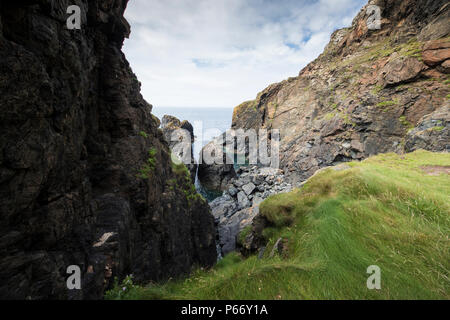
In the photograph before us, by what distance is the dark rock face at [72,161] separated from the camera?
102 inches

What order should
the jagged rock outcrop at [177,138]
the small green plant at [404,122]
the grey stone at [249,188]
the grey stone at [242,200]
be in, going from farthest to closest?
the jagged rock outcrop at [177,138]
the grey stone at [249,188]
the grey stone at [242,200]
the small green plant at [404,122]

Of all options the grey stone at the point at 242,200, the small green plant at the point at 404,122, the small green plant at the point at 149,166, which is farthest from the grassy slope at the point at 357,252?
the small green plant at the point at 404,122

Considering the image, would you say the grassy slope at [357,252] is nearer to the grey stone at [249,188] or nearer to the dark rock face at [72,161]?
the dark rock face at [72,161]

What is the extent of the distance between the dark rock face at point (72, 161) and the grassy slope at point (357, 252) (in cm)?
178

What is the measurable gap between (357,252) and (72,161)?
→ 20.3 feet

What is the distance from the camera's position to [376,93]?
2273 cm

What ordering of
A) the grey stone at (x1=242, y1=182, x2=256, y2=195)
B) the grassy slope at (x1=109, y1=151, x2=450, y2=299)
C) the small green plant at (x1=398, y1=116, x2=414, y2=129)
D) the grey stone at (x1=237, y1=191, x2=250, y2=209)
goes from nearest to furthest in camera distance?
the grassy slope at (x1=109, y1=151, x2=450, y2=299)
the small green plant at (x1=398, y1=116, x2=414, y2=129)
the grey stone at (x1=237, y1=191, x2=250, y2=209)
the grey stone at (x1=242, y1=182, x2=256, y2=195)

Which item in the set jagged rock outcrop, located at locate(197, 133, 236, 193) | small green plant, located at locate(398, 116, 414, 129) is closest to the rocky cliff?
small green plant, located at locate(398, 116, 414, 129)

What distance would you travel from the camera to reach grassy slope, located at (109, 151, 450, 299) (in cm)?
251

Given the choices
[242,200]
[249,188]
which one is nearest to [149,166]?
[242,200]

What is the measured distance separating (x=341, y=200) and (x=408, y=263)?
2003mm

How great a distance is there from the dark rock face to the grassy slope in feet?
5.84

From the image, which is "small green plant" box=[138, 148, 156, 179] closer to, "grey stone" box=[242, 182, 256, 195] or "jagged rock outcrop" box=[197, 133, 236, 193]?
"grey stone" box=[242, 182, 256, 195]

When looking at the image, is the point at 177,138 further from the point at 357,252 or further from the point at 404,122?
the point at 357,252
